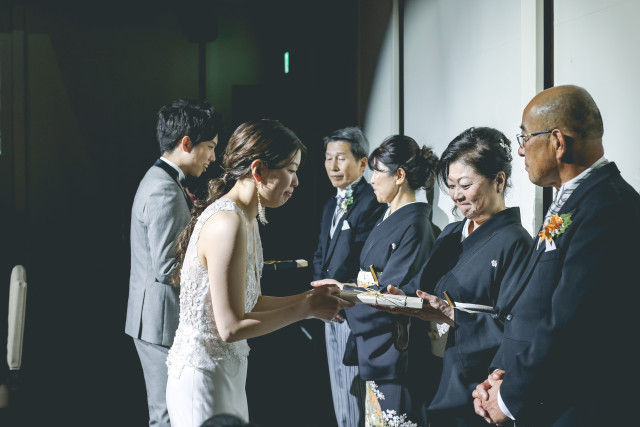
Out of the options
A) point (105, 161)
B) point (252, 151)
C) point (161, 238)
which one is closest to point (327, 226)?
point (161, 238)

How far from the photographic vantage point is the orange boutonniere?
4.27 ft

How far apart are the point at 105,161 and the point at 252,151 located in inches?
105

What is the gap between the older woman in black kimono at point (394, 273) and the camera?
214 centimetres

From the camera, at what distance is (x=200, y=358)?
146 centimetres

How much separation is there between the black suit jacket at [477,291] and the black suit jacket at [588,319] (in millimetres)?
388

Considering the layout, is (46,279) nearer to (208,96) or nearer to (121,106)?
(121,106)

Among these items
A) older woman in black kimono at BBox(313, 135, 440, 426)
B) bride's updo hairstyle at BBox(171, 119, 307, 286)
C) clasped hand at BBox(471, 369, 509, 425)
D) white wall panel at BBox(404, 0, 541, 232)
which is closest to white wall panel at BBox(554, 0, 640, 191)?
Answer: white wall panel at BBox(404, 0, 541, 232)

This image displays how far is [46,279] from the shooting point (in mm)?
3750

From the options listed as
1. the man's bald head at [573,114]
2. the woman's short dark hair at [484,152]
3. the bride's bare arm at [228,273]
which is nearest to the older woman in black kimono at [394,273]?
the woman's short dark hair at [484,152]

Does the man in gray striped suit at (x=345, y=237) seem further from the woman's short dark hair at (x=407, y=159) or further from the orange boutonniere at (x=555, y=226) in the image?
the orange boutonniere at (x=555, y=226)

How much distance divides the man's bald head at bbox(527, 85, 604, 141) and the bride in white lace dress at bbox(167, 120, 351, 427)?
66 centimetres

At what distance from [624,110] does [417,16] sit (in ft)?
5.45

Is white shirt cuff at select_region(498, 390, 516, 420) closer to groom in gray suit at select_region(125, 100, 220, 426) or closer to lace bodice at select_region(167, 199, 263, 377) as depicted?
lace bodice at select_region(167, 199, 263, 377)

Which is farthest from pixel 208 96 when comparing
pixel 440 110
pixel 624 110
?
pixel 624 110
